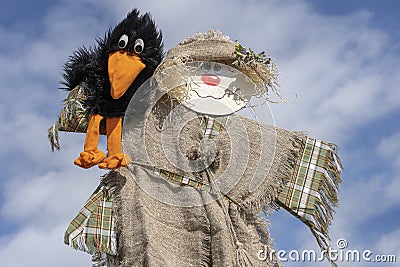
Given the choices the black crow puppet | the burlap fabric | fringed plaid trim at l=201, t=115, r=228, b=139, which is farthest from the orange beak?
fringed plaid trim at l=201, t=115, r=228, b=139

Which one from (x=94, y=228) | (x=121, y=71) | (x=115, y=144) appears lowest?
(x=94, y=228)

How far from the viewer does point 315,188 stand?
2189 mm

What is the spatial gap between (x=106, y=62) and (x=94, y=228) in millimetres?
507

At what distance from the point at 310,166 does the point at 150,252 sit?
0.67 metres

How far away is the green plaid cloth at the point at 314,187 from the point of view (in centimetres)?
216

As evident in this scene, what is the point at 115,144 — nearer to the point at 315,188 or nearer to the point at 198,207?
the point at 198,207

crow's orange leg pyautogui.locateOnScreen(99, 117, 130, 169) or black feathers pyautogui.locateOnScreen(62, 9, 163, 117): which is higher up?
black feathers pyautogui.locateOnScreen(62, 9, 163, 117)

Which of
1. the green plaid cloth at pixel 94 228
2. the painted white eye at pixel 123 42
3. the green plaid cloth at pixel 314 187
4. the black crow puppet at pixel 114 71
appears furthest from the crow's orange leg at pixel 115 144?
the green plaid cloth at pixel 314 187

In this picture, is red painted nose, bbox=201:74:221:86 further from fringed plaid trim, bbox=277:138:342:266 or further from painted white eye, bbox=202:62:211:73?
fringed plaid trim, bbox=277:138:342:266

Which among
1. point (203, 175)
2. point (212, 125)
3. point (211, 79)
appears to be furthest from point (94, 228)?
point (211, 79)

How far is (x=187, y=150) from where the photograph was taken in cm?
209

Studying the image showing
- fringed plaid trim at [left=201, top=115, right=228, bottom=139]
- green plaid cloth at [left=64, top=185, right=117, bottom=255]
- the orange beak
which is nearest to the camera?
green plaid cloth at [left=64, top=185, right=117, bottom=255]

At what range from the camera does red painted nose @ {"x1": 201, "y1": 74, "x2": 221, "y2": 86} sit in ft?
7.13

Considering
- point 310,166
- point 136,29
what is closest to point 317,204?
point 310,166
